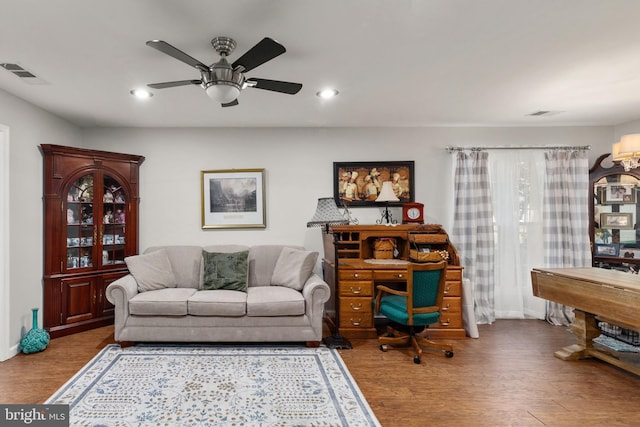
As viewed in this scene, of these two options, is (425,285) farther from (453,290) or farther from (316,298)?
(316,298)

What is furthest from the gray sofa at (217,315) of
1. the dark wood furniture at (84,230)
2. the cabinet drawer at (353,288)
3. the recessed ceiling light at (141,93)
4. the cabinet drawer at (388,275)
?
the recessed ceiling light at (141,93)

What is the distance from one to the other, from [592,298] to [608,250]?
6.18ft

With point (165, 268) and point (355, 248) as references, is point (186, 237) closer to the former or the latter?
point (165, 268)

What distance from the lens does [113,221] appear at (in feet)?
13.5

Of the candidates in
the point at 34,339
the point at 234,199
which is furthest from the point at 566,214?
the point at 34,339

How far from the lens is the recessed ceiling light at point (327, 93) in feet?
10.3

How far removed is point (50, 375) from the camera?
9.04 ft

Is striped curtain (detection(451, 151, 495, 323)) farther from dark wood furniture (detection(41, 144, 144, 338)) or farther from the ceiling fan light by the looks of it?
dark wood furniture (detection(41, 144, 144, 338))

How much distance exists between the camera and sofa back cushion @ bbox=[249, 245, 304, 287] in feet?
13.2

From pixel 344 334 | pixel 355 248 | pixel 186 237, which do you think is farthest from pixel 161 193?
pixel 344 334

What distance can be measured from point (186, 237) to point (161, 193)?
0.66 metres

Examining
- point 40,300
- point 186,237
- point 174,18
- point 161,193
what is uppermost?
point 174,18

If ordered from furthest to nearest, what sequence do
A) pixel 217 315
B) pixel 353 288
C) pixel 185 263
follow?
pixel 185 263 → pixel 353 288 → pixel 217 315

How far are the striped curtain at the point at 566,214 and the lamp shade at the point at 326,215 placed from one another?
2647 millimetres
